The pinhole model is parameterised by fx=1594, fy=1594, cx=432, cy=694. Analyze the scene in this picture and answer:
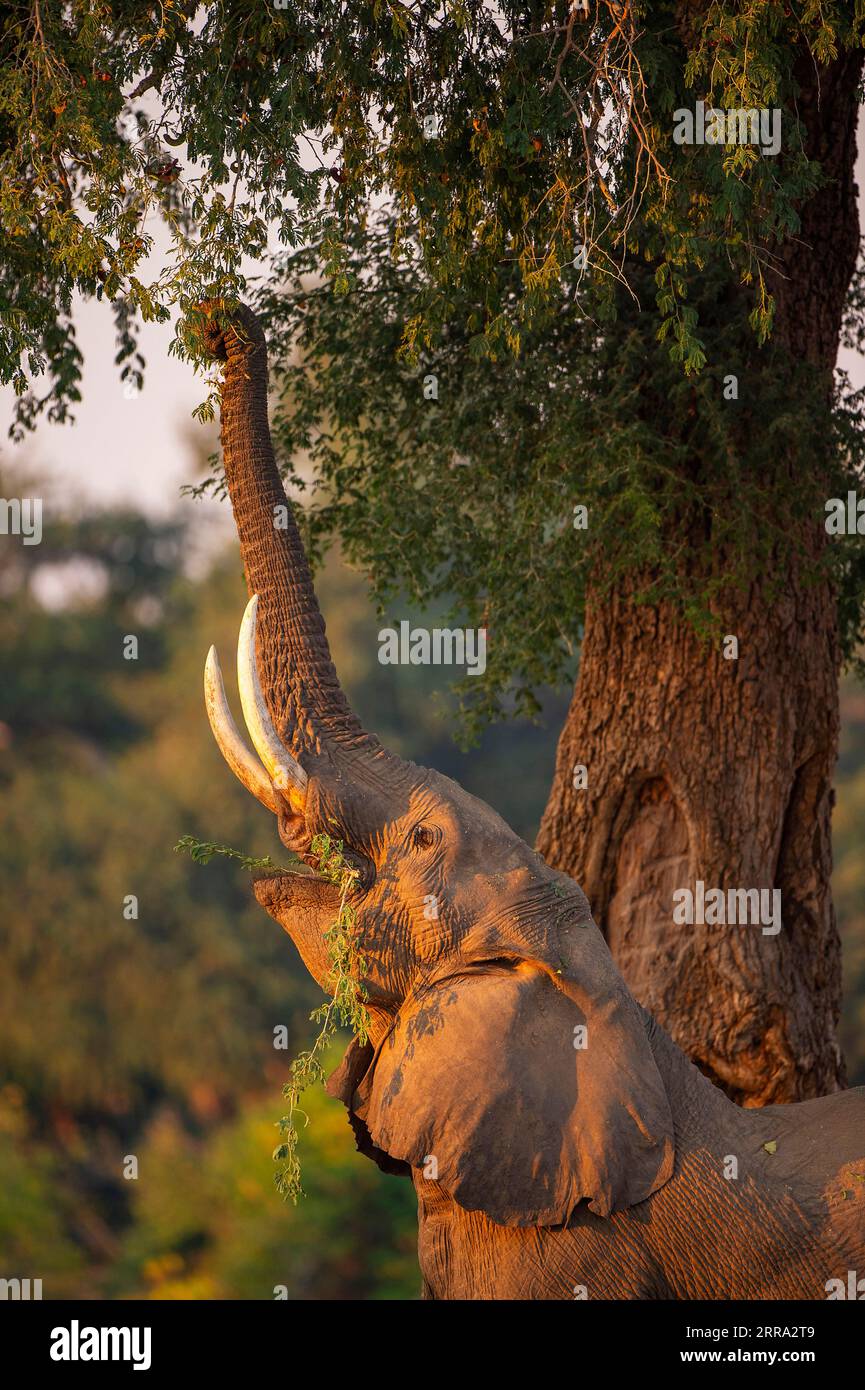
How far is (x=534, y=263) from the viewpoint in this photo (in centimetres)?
756

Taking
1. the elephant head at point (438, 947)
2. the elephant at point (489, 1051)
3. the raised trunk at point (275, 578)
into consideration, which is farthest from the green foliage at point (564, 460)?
the elephant at point (489, 1051)

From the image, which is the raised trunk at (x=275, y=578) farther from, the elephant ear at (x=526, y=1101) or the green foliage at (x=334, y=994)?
the elephant ear at (x=526, y=1101)

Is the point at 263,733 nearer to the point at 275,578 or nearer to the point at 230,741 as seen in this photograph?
the point at 230,741

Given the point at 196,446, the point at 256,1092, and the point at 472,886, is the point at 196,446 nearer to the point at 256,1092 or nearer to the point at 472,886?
the point at 256,1092

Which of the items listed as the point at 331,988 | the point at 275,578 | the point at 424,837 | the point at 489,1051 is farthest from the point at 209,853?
the point at 489,1051

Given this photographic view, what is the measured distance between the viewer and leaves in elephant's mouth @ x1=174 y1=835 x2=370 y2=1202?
5.92 m

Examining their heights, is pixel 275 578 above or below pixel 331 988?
above

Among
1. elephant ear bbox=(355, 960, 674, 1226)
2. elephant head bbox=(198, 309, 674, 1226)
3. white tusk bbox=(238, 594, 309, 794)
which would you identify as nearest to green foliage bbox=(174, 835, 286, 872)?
elephant head bbox=(198, 309, 674, 1226)

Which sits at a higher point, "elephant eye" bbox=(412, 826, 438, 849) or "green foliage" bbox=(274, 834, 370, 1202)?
"elephant eye" bbox=(412, 826, 438, 849)

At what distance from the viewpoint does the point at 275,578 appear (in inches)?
247

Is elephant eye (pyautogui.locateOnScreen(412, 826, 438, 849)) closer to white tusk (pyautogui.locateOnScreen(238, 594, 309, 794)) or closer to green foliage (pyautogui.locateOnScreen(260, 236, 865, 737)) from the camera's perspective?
white tusk (pyautogui.locateOnScreen(238, 594, 309, 794))

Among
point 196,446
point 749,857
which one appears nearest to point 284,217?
point 749,857

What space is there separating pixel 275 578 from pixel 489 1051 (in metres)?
2.00

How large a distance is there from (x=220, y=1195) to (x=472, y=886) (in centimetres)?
2499
